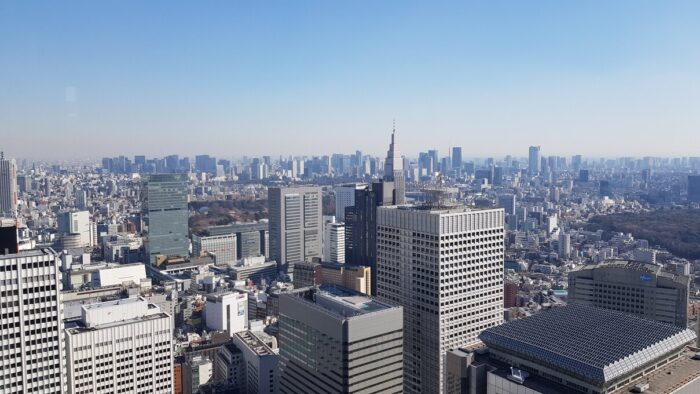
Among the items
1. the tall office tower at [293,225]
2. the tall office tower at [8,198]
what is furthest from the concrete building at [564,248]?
the tall office tower at [8,198]

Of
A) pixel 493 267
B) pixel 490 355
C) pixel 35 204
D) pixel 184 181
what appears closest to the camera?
pixel 490 355

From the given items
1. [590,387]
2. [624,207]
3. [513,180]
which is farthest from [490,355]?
[513,180]

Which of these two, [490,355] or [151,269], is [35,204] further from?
[490,355]

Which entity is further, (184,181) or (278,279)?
(184,181)

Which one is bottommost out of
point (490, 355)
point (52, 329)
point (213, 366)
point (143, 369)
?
point (213, 366)

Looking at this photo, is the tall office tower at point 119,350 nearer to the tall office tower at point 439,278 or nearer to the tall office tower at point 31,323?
the tall office tower at point 31,323

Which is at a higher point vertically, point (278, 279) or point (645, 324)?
point (645, 324)
